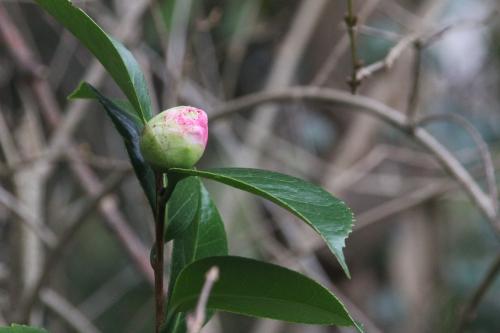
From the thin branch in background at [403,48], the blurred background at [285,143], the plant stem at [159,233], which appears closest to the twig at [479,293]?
the thin branch in background at [403,48]

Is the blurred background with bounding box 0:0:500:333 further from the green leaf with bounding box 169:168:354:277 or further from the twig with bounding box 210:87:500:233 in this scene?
the green leaf with bounding box 169:168:354:277

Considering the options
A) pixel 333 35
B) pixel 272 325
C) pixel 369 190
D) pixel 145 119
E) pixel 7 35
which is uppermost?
pixel 333 35

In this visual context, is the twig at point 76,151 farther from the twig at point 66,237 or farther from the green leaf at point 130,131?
the green leaf at point 130,131

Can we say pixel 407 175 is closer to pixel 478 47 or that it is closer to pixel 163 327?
pixel 478 47

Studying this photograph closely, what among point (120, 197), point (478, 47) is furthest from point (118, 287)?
point (478, 47)

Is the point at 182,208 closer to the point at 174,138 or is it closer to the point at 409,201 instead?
the point at 174,138

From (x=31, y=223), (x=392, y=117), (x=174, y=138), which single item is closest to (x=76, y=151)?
(x=31, y=223)
